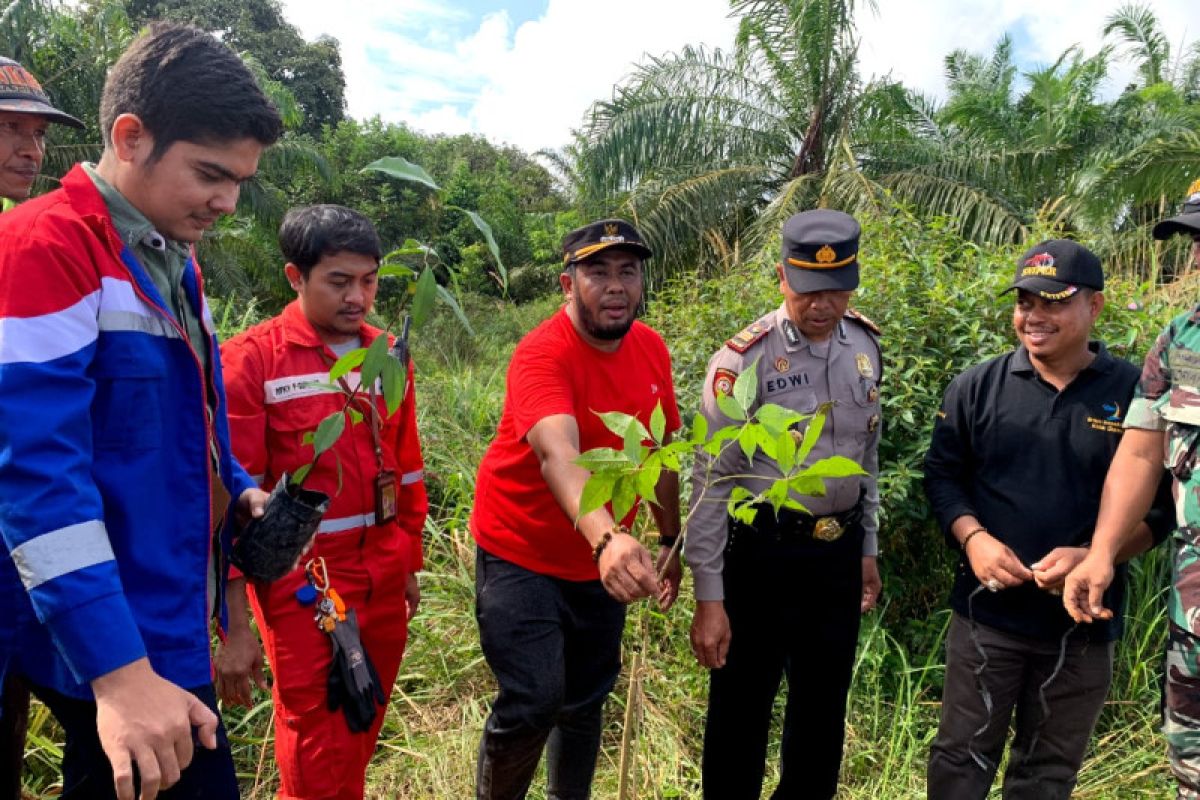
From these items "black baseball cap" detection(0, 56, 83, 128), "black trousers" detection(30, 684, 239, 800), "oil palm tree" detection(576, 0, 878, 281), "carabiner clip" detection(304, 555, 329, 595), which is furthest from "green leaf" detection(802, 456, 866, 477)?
"oil palm tree" detection(576, 0, 878, 281)

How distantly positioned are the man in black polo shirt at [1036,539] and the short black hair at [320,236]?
5.93 feet

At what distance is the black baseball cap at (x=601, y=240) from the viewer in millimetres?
2289

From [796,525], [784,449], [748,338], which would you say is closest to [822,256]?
[748,338]

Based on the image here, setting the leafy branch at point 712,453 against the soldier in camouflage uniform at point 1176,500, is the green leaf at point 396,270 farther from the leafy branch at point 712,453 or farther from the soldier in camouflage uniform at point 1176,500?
the soldier in camouflage uniform at point 1176,500

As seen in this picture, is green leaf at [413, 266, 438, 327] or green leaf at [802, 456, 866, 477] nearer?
green leaf at [802, 456, 866, 477]

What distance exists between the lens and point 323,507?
163 cm

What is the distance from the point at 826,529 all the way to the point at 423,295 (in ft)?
4.98

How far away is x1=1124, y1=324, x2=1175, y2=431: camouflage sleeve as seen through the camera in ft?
6.98

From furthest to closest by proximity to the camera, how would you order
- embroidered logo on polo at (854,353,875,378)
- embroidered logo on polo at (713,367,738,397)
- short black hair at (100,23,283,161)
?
embroidered logo on polo at (854,353,875,378), embroidered logo on polo at (713,367,738,397), short black hair at (100,23,283,161)

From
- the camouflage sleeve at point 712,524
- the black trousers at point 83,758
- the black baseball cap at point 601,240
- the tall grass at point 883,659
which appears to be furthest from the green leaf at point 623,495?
the tall grass at point 883,659

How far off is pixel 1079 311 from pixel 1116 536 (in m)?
0.60

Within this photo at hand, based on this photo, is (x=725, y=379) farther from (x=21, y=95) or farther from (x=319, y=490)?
(x=21, y=95)

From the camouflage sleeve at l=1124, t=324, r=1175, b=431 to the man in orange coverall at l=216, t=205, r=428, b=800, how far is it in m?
2.00

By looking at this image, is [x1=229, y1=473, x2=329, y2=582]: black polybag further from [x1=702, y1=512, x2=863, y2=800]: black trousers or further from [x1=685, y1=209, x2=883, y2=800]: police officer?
[x1=702, y1=512, x2=863, y2=800]: black trousers
